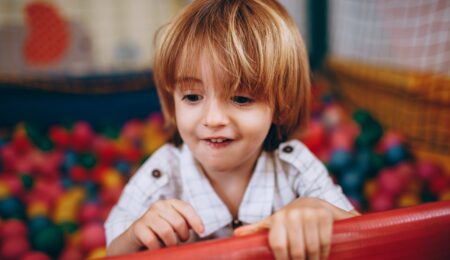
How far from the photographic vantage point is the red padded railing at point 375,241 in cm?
44

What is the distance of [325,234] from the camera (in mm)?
457

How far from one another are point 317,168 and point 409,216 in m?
0.27

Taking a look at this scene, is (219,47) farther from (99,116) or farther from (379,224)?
(99,116)

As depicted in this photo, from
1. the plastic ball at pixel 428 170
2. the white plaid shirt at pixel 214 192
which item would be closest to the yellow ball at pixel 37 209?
the white plaid shirt at pixel 214 192

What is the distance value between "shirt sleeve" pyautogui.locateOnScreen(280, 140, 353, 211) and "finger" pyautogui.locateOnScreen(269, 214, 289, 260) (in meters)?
0.27

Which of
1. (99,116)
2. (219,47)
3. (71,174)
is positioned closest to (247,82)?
(219,47)

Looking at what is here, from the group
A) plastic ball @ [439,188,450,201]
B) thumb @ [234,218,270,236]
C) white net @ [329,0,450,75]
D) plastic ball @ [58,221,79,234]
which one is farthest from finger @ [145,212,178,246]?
white net @ [329,0,450,75]

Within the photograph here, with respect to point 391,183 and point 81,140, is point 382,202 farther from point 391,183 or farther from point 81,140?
point 81,140

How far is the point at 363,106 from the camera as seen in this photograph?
1736mm

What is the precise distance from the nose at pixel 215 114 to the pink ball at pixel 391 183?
0.78 metres

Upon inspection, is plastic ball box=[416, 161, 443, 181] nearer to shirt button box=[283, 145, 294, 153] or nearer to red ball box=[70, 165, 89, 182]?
shirt button box=[283, 145, 294, 153]

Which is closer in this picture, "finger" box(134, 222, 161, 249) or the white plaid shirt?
"finger" box(134, 222, 161, 249)

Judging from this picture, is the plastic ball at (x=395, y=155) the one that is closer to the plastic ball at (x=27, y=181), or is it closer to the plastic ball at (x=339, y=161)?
the plastic ball at (x=339, y=161)

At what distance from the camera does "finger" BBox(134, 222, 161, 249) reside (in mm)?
550
